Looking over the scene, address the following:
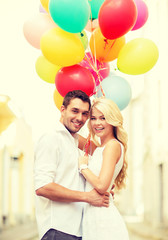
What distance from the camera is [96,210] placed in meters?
2.50

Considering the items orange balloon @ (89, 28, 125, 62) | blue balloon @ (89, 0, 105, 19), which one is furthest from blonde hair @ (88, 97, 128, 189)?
blue balloon @ (89, 0, 105, 19)

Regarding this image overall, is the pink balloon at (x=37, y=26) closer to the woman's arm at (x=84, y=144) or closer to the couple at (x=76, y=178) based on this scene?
the couple at (x=76, y=178)

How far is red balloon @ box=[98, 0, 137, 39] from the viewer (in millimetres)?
2723

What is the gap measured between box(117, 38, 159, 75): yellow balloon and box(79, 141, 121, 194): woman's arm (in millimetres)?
775

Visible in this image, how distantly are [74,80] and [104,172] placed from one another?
2.58 ft

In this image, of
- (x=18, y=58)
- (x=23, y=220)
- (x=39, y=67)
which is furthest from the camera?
(x=23, y=220)

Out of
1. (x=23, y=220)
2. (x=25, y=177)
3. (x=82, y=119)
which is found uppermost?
(x=82, y=119)

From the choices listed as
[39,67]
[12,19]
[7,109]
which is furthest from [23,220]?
[39,67]

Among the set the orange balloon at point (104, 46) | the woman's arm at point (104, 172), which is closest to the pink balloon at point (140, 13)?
the orange balloon at point (104, 46)

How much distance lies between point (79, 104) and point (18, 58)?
8.70 m

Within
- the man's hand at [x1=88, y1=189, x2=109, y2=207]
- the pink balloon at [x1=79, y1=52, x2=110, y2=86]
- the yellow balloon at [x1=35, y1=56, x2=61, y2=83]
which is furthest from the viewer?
the yellow balloon at [x1=35, y1=56, x2=61, y2=83]

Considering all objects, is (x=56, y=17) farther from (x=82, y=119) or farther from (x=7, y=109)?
(x=7, y=109)

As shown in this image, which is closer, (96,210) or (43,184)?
(43,184)

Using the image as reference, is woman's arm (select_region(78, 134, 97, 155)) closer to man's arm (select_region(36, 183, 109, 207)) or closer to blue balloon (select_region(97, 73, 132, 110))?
blue balloon (select_region(97, 73, 132, 110))
